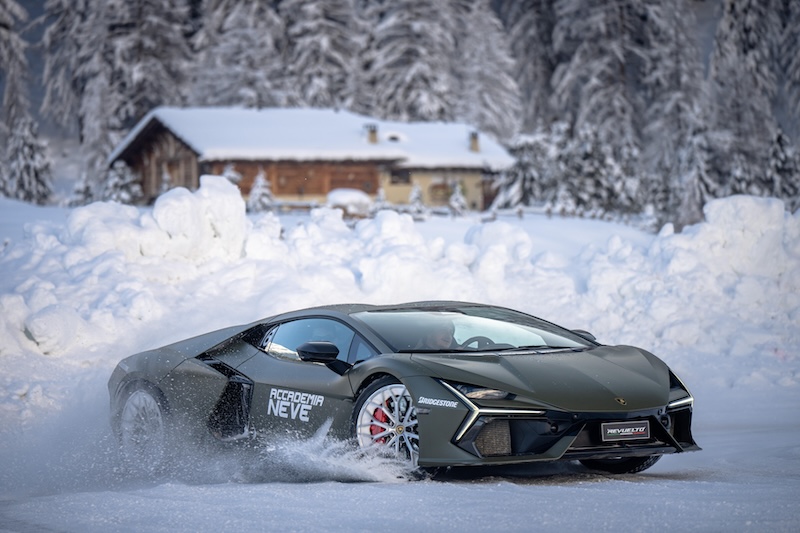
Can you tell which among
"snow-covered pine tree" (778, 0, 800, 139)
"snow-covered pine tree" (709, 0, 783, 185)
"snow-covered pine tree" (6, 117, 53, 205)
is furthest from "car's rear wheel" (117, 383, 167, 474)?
"snow-covered pine tree" (6, 117, 53, 205)

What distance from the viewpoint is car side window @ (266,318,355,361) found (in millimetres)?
6867

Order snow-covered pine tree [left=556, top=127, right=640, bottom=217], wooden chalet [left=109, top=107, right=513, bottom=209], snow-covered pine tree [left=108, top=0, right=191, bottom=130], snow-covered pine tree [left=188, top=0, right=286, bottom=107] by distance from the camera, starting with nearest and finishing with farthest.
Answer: snow-covered pine tree [left=556, top=127, right=640, bottom=217]
wooden chalet [left=109, top=107, right=513, bottom=209]
snow-covered pine tree [left=108, top=0, right=191, bottom=130]
snow-covered pine tree [left=188, top=0, right=286, bottom=107]

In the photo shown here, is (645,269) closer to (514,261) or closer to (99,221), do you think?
(514,261)

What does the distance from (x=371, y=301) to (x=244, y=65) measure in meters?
52.4

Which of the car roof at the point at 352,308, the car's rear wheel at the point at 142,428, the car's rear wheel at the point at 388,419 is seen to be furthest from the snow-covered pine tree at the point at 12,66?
the car's rear wheel at the point at 388,419

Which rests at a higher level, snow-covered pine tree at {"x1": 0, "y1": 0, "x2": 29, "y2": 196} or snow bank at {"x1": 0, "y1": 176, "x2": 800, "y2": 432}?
snow-covered pine tree at {"x1": 0, "y1": 0, "x2": 29, "y2": 196}

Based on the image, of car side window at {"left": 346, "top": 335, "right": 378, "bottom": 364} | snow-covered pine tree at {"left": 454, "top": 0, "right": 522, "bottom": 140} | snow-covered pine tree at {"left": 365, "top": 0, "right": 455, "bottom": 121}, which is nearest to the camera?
car side window at {"left": 346, "top": 335, "right": 378, "bottom": 364}

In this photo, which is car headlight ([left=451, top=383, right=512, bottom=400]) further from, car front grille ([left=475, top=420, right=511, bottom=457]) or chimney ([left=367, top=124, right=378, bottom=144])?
chimney ([left=367, top=124, right=378, bottom=144])

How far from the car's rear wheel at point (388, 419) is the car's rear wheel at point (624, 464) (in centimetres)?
143

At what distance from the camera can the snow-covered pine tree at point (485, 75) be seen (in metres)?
71.0

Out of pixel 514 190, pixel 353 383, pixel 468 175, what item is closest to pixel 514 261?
pixel 353 383

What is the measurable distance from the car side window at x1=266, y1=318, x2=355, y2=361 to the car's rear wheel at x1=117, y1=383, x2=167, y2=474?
1.02m

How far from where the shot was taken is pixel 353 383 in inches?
253

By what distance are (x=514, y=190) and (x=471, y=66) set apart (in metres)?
26.4
